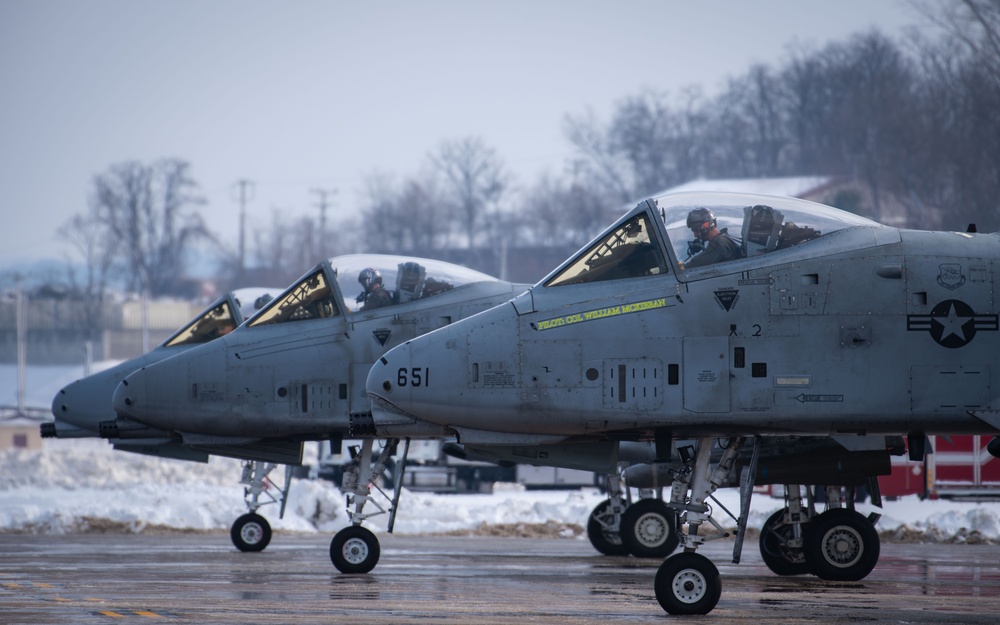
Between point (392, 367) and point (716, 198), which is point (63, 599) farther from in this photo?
point (716, 198)

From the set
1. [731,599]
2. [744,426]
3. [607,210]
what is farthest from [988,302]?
[607,210]

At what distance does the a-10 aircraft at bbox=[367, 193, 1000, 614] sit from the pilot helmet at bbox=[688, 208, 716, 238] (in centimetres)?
1

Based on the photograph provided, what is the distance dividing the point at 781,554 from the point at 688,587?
4.70 metres

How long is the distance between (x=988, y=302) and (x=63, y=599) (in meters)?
8.61

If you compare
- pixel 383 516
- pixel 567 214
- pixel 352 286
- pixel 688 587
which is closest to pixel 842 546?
pixel 688 587

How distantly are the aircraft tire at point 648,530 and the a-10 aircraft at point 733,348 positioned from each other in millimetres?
6578

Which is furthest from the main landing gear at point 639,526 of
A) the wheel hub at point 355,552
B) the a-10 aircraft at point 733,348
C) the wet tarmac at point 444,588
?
the a-10 aircraft at point 733,348

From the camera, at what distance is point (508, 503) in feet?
80.0

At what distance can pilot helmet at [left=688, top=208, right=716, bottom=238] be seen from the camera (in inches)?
428

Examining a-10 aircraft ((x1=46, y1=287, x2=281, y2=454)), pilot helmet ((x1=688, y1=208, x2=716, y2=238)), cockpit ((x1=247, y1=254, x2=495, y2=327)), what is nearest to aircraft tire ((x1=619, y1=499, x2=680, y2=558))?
cockpit ((x1=247, y1=254, x2=495, y2=327))

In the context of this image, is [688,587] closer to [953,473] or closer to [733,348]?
[733,348]

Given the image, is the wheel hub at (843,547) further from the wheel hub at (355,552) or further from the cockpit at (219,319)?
the cockpit at (219,319)

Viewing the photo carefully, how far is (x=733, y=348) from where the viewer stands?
10562 mm

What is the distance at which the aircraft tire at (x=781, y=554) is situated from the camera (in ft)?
47.5
